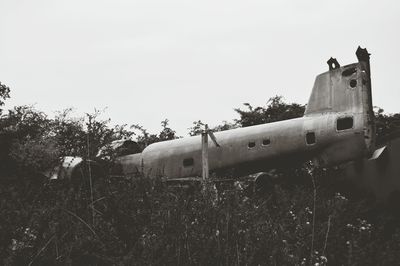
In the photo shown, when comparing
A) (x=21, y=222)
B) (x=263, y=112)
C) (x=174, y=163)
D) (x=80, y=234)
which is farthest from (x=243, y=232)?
(x=263, y=112)

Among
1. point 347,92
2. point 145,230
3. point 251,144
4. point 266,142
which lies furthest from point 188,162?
point 145,230

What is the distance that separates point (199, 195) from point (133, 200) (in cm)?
79

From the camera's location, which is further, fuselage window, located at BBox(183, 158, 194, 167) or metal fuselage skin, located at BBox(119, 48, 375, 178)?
fuselage window, located at BBox(183, 158, 194, 167)

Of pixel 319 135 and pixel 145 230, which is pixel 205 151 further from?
pixel 145 230

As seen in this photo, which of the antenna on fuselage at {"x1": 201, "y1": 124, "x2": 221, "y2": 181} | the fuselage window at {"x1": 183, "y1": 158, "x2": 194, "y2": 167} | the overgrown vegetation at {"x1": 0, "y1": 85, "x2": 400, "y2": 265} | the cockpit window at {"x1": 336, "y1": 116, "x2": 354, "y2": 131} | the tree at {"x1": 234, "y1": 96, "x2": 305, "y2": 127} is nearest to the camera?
the overgrown vegetation at {"x1": 0, "y1": 85, "x2": 400, "y2": 265}

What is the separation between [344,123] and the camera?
12805mm

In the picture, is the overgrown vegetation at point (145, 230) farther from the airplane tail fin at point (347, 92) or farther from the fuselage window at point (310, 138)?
the airplane tail fin at point (347, 92)

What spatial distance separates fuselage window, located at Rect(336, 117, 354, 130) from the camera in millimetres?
12711

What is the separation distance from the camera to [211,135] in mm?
14172

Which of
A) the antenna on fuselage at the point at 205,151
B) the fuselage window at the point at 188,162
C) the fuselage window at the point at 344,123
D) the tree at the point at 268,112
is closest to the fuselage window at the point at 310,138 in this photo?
the fuselage window at the point at 344,123

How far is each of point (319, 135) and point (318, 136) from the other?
4 centimetres

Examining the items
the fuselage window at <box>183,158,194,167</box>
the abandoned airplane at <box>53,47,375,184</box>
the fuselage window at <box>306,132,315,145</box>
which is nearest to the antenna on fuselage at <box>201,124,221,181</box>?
the abandoned airplane at <box>53,47,375,184</box>

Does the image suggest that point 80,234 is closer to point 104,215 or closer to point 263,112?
point 104,215

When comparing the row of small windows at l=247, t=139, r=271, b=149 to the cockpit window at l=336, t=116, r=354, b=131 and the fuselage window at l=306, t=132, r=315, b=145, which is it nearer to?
the fuselage window at l=306, t=132, r=315, b=145
